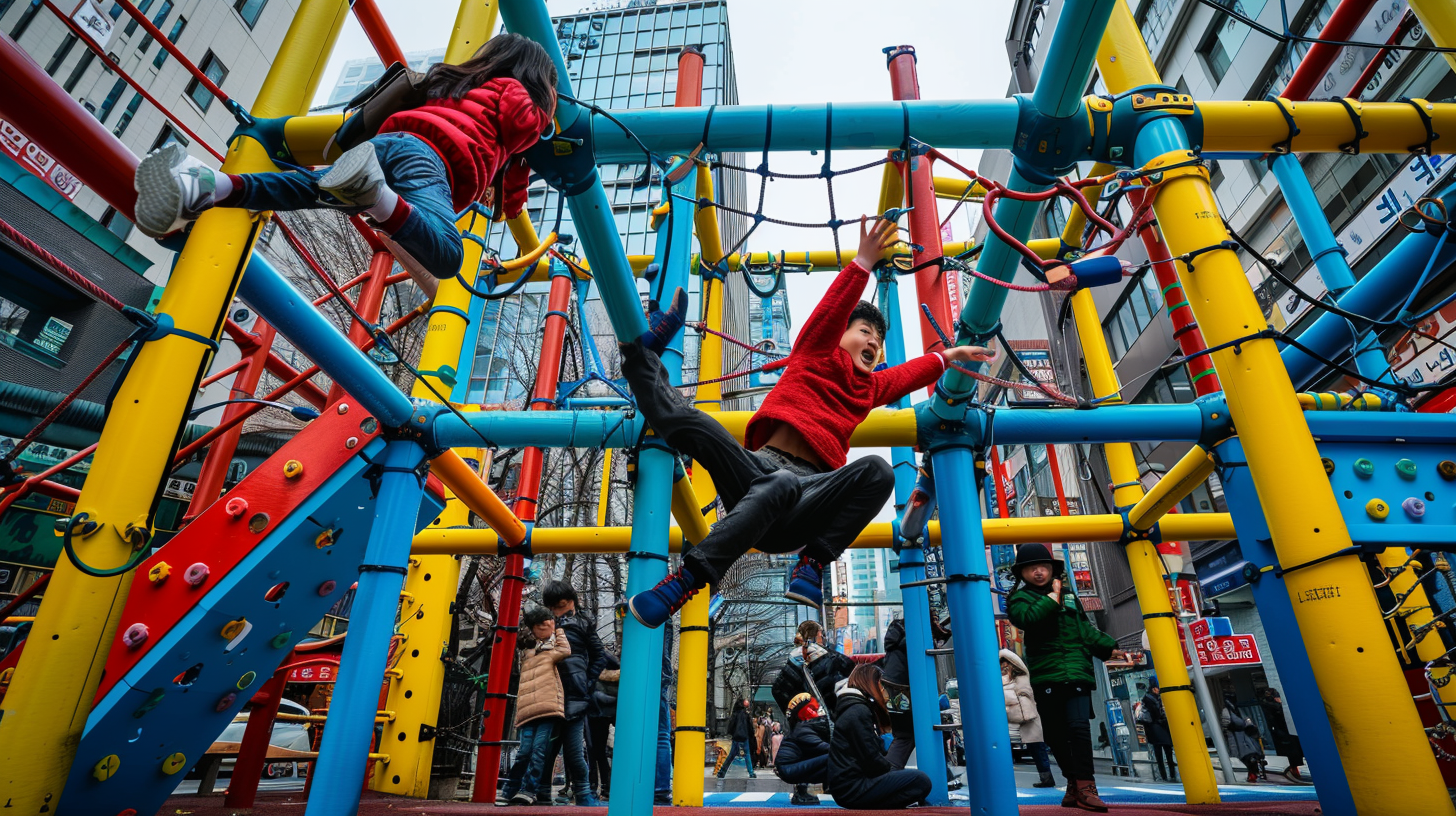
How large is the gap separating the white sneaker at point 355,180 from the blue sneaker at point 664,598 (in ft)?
5.32

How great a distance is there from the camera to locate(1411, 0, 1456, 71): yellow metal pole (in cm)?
378

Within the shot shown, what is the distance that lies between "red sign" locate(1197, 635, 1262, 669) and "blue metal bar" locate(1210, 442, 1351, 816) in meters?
7.80

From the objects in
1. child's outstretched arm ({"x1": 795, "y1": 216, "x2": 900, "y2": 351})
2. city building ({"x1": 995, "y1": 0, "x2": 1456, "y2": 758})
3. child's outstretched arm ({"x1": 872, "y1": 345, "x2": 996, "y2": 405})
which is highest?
city building ({"x1": 995, "y1": 0, "x2": 1456, "y2": 758})

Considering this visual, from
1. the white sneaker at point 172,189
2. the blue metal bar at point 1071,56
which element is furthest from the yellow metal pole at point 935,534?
the white sneaker at point 172,189

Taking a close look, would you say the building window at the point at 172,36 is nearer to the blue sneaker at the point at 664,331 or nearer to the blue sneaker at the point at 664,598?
the blue sneaker at the point at 664,331

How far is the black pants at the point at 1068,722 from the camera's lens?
4738 mm

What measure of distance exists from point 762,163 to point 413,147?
1964 millimetres

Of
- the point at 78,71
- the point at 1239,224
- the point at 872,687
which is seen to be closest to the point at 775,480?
the point at 872,687

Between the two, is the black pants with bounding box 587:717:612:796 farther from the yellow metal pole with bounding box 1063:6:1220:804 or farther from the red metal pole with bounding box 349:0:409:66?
the red metal pole with bounding box 349:0:409:66

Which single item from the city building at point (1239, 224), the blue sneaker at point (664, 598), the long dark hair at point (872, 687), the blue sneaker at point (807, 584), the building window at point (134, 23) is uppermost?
the building window at point (134, 23)

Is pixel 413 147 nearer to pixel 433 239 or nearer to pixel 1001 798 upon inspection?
pixel 433 239

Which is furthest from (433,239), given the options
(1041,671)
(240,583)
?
(1041,671)

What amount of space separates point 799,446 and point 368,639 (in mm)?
2386

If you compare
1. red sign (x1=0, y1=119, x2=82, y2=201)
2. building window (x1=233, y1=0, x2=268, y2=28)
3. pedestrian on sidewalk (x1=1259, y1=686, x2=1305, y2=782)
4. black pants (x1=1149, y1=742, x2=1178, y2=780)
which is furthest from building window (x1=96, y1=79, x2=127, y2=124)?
pedestrian on sidewalk (x1=1259, y1=686, x2=1305, y2=782)
